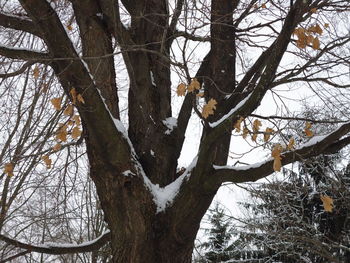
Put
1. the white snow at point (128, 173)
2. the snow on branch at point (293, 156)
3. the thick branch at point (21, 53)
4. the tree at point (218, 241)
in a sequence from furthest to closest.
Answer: the tree at point (218, 241) < the thick branch at point (21, 53) < the white snow at point (128, 173) < the snow on branch at point (293, 156)

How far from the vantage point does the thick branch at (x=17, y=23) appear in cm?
346

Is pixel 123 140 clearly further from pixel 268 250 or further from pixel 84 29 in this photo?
pixel 268 250

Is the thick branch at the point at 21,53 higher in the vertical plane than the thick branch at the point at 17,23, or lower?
lower

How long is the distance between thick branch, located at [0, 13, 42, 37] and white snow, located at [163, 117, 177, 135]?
4.54 feet

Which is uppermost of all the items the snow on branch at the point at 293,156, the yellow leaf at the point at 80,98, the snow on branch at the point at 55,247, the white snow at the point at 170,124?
the white snow at the point at 170,124

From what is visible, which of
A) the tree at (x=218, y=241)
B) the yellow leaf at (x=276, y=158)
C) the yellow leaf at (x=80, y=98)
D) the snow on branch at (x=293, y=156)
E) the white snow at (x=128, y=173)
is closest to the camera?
the yellow leaf at (x=276, y=158)

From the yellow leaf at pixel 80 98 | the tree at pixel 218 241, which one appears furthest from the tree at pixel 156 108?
the tree at pixel 218 241

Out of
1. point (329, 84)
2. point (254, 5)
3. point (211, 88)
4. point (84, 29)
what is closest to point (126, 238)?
point (211, 88)

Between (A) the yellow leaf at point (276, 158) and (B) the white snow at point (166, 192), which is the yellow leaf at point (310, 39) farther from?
(B) the white snow at point (166, 192)

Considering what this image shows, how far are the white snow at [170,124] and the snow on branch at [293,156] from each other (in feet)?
2.61

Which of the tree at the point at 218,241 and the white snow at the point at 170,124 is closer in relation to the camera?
the white snow at the point at 170,124

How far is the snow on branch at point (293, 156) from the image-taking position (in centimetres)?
265

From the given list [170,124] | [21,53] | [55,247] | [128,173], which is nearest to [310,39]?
[170,124]

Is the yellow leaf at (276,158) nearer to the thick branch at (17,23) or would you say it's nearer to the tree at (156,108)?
the tree at (156,108)
